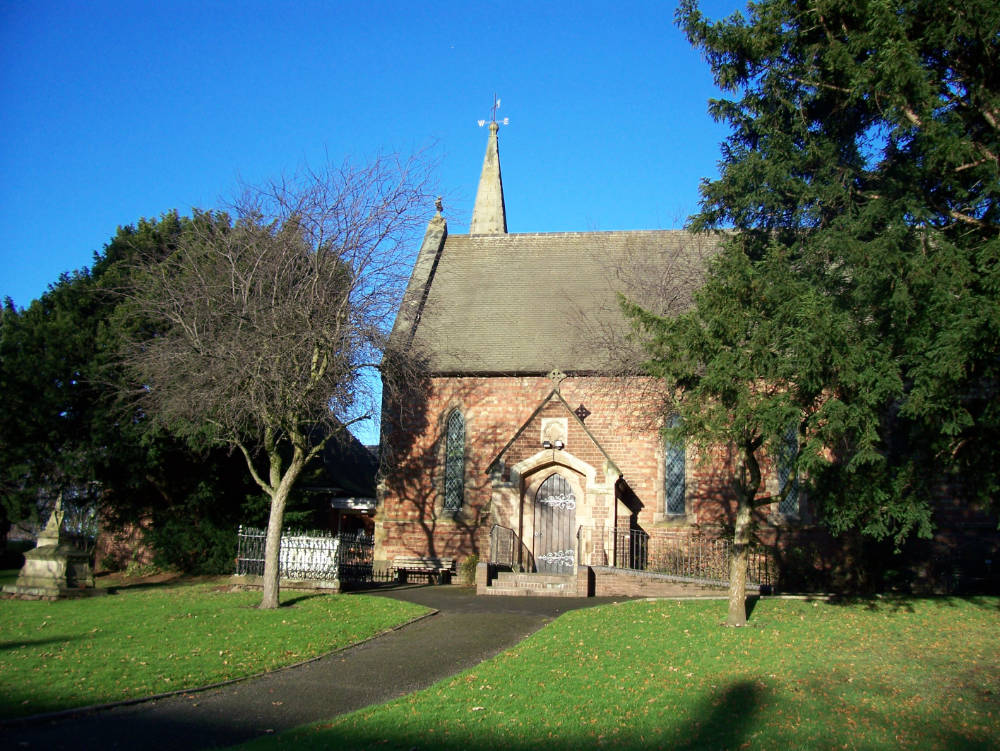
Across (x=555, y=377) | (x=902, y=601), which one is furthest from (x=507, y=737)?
(x=555, y=377)

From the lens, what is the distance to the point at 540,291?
27.0 m

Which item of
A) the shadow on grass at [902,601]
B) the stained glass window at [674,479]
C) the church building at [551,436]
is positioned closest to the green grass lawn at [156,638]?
the church building at [551,436]

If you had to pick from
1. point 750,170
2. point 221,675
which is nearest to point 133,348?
point 221,675

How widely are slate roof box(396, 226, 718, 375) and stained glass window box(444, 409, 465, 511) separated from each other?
162cm

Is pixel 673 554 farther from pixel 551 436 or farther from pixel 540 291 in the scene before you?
pixel 540 291

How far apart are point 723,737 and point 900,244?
791cm

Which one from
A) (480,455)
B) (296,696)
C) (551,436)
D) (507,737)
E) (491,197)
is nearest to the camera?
(507,737)

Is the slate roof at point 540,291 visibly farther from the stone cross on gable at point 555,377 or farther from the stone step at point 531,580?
the stone step at point 531,580

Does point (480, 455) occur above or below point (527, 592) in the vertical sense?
above

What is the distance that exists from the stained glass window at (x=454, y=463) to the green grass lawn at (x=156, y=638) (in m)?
7.12

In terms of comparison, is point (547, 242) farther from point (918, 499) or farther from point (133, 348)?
point (918, 499)

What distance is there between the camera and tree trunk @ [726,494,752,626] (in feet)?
44.8

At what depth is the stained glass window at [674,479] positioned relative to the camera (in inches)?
924

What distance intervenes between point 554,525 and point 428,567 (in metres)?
4.16
